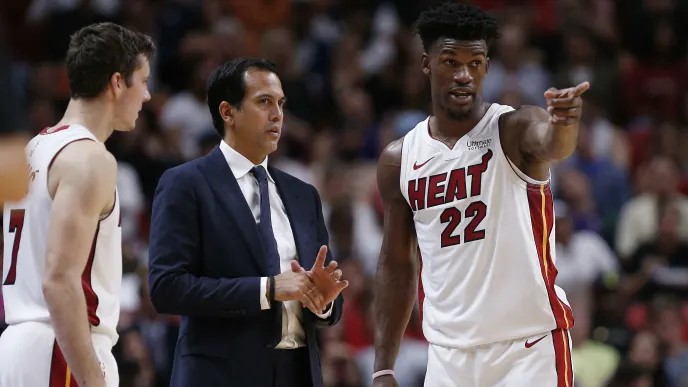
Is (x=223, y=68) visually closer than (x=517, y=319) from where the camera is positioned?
No

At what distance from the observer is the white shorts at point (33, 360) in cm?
495

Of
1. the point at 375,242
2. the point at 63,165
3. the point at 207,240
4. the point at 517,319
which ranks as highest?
the point at 63,165

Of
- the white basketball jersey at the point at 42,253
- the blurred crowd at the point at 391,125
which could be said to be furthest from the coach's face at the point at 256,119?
the blurred crowd at the point at 391,125

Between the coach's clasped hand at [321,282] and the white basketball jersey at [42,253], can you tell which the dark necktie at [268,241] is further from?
the white basketball jersey at [42,253]

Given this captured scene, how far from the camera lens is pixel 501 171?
5535mm

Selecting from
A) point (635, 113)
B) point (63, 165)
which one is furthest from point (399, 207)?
point (635, 113)

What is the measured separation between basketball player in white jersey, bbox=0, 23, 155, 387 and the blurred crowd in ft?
13.9

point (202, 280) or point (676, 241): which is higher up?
point (202, 280)

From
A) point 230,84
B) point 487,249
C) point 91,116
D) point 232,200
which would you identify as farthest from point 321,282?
point 91,116

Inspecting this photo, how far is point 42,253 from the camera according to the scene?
502 centimetres

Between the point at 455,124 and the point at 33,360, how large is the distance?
7.40ft

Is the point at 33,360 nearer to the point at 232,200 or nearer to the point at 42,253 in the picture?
the point at 42,253

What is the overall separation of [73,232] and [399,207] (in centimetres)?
177

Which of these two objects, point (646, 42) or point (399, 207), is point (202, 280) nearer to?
point (399, 207)
